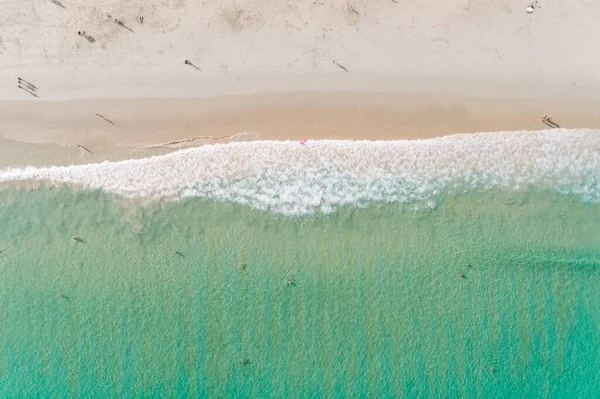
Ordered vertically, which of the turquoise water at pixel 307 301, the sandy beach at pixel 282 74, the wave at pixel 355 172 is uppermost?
the sandy beach at pixel 282 74

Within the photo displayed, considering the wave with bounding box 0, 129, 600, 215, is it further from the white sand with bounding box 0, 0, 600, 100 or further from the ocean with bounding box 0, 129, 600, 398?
the white sand with bounding box 0, 0, 600, 100

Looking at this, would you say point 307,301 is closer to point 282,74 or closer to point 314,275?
point 314,275

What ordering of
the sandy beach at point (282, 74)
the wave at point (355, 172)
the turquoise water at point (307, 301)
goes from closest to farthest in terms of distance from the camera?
the turquoise water at point (307, 301)
the wave at point (355, 172)
the sandy beach at point (282, 74)

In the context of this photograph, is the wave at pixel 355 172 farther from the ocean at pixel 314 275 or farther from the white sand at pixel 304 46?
the white sand at pixel 304 46

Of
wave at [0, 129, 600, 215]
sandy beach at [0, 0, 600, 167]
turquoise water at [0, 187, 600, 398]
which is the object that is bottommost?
turquoise water at [0, 187, 600, 398]

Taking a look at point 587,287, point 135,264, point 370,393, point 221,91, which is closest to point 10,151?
point 135,264

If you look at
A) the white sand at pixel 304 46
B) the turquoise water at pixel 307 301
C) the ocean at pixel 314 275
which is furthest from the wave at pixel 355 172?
the white sand at pixel 304 46

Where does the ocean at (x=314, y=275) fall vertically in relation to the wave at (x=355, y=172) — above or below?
below

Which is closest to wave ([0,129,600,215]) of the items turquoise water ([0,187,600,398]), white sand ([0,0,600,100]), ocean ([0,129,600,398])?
ocean ([0,129,600,398])
